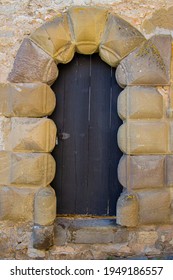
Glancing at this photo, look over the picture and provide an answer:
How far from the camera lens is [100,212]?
310cm

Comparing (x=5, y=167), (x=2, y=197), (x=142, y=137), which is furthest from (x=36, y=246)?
(x=142, y=137)

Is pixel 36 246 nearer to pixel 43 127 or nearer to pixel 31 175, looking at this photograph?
pixel 31 175

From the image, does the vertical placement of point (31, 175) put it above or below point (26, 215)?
above

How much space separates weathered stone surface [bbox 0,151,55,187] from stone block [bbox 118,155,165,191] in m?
0.68

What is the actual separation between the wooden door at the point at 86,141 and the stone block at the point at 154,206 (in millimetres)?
298

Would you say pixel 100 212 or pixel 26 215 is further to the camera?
pixel 100 212

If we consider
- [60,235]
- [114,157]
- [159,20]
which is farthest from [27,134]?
[159,20]

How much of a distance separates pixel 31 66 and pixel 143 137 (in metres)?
1.19

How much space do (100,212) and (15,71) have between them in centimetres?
154

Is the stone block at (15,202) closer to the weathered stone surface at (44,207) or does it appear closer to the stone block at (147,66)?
the weathered stone surface at (44,207)

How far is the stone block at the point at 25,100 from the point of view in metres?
2.87

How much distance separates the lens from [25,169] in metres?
2.86

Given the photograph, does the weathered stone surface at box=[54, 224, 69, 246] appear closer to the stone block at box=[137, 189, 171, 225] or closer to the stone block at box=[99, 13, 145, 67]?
the stone block at box=[137, 189, 171, 225]

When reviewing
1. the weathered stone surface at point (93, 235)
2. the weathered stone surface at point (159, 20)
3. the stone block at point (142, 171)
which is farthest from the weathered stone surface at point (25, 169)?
→ the weathered stone surface at point (159, 20)
